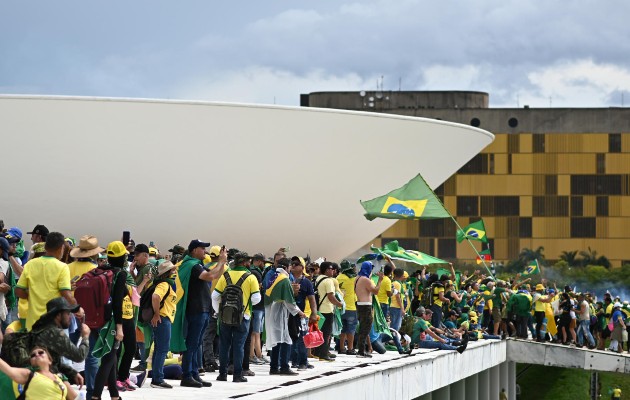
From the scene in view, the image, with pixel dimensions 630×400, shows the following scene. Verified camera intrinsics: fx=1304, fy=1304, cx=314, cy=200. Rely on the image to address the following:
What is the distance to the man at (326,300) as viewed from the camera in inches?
659

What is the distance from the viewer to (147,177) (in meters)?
34.1

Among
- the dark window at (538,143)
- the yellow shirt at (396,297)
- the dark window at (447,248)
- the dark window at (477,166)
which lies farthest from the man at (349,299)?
Answer: the dark window at (477,166)

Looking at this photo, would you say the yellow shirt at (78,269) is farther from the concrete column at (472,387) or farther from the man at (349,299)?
the concrete column at (472,387)

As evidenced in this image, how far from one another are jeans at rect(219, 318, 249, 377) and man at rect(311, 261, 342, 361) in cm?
287

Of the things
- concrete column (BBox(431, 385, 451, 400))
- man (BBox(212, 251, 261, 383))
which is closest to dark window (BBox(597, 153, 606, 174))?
concrete column (BBox(431, 385, 451, 400))

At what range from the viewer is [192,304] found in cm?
1286

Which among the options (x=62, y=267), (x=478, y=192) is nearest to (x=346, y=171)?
(x=62, y=267)

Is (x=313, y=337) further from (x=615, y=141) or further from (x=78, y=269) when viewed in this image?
(x=615, y=141)

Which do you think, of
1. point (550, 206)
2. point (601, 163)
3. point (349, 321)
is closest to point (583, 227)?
point (550, 206)

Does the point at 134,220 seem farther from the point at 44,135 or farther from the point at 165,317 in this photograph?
the point at 165,317

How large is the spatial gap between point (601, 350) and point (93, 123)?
44.9ft

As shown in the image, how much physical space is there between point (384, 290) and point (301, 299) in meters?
3.99

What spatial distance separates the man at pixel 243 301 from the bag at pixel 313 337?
2101 millimetres

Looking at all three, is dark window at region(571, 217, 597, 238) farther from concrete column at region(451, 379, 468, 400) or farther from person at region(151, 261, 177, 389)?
person at region(151, 261, 177, 389)
